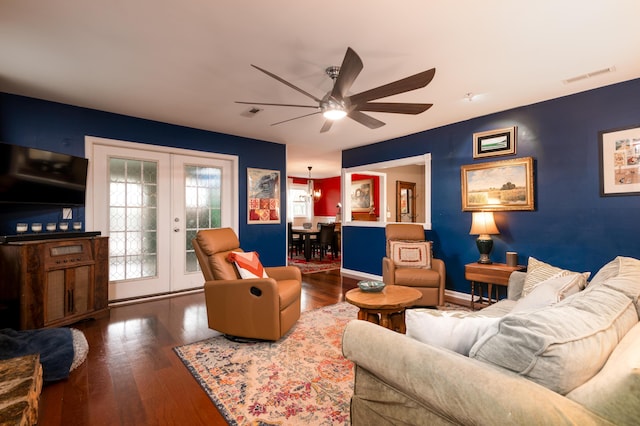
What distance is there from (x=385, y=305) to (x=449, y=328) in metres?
1.26

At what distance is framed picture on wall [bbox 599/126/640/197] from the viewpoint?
9.71 feet

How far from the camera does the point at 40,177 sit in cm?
308

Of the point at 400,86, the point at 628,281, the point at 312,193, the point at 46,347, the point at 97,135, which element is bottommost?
the point at 46,347

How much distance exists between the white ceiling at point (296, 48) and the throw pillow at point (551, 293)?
1711mm

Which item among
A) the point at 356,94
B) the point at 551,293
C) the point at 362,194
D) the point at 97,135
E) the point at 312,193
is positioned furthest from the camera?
the point at 312,193

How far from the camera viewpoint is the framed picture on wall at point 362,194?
8.49m

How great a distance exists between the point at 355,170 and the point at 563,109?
10.7 feet

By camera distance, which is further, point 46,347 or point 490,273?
point 490,273

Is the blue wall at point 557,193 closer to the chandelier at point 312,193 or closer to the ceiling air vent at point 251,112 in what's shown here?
the ceiling air vent at point 251,112

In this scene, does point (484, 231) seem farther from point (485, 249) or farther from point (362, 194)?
point (362, 194)

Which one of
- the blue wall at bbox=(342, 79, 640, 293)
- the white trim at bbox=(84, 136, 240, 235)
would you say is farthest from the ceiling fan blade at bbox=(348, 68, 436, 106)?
the white trim at bbox=(84, 136, 240, 235)

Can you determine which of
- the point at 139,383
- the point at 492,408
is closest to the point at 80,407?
the point at 139,383

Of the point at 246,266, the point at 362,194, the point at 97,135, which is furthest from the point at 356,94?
the point at 362,194

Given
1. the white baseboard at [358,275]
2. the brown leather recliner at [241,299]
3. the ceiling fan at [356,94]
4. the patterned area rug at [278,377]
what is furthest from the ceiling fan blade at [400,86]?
the white baseboard at [358,275]
